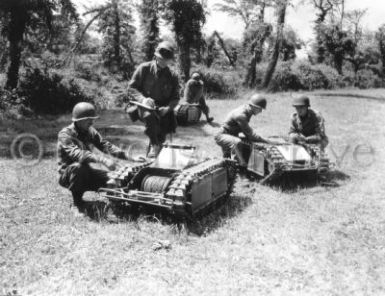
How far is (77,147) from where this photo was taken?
6.30 meters

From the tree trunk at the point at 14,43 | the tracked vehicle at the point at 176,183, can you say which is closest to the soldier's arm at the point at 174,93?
the tracked vehicle at the point at 176,183

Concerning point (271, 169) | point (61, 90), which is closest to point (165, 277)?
point (271, 169)

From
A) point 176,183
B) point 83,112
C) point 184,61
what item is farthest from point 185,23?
point 176,183

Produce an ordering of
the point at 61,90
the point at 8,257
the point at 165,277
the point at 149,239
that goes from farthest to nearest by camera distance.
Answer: the point at 61,90
the point at 149,239
the point at 8,257
the point at 165,277

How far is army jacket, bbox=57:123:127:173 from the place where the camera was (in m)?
6.15

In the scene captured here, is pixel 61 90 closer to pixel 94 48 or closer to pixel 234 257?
pixel 234 257

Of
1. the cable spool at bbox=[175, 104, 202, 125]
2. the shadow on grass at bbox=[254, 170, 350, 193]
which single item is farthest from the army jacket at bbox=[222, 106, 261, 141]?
the cable spool at bbox=[175, 104, 202, 125]

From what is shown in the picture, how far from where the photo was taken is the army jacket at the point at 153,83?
8.18 m

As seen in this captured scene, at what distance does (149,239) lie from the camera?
18.0 ft

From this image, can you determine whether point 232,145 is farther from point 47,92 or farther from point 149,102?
point 47,92

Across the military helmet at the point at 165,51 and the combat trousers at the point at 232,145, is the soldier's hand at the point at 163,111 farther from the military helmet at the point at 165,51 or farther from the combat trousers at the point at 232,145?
the combat trousers at the point at 232,145

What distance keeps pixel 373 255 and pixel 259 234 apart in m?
1.35

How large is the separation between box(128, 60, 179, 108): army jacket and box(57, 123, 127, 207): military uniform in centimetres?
179

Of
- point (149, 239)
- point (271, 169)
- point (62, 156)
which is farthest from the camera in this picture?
point (271, 169)
